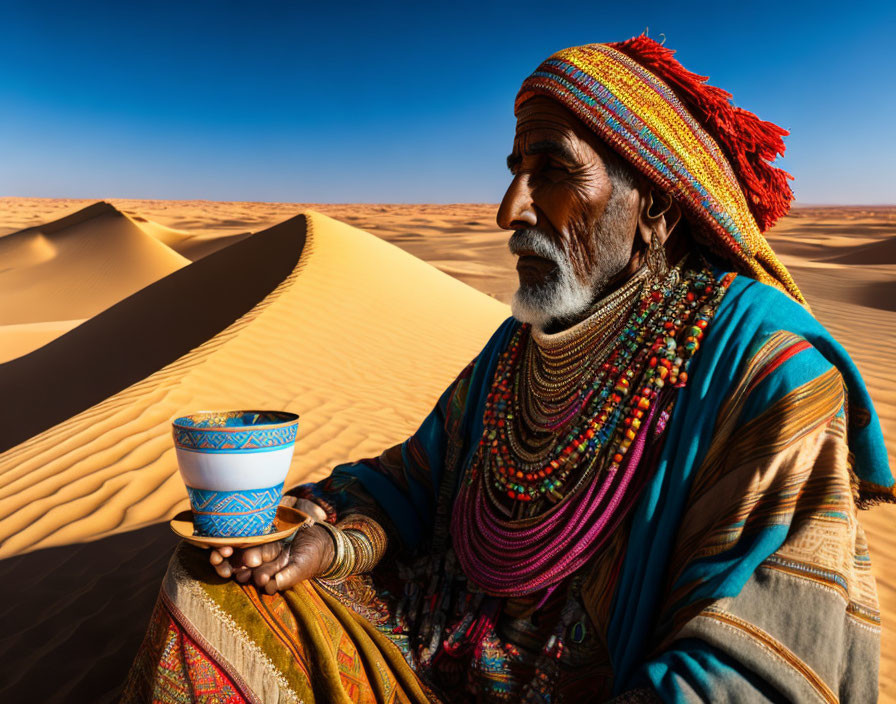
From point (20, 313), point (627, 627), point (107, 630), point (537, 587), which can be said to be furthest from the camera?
point (20, 313)

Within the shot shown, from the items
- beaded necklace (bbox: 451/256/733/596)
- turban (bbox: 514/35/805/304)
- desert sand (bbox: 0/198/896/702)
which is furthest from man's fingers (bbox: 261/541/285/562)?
desert sand (bbox: 0/198/896/702)

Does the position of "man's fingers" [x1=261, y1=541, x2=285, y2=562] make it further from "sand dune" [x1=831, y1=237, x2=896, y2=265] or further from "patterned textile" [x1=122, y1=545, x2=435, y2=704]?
"sand dune" [x1=831, y1=237, x2=896, y2=265]

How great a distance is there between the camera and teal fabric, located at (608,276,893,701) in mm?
1586

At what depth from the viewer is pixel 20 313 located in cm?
2445

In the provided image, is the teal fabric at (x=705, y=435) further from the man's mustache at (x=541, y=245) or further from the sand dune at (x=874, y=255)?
the sand dune at (x=874, y=255)

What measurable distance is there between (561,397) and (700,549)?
0.66 m

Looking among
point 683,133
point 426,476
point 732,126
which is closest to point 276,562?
point 426,476

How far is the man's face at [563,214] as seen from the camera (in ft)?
6.45

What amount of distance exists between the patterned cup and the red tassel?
1.38 metres

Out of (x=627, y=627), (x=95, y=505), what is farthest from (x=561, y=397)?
(x=95, y=505)

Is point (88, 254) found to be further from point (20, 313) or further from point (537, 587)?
point (537, 587)

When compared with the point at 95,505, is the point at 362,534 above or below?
above

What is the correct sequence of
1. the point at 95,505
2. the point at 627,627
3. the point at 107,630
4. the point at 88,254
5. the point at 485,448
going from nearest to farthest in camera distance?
the point at 627,627
the point at 485,448
the point at 107,630
the point at 95,505
the point at 88,254

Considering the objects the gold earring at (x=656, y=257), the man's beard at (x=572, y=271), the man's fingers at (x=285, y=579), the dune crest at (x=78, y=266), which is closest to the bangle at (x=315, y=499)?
the man's fingers at (x=285, y=579)
